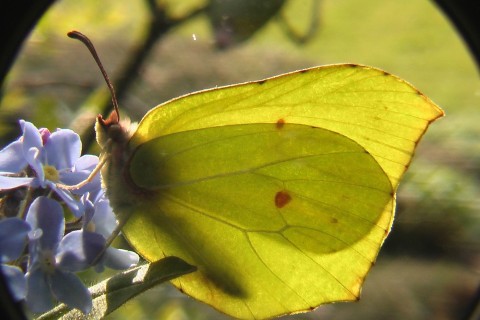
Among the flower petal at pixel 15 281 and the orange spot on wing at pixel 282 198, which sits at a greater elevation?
the flower petal at pixel 15 281

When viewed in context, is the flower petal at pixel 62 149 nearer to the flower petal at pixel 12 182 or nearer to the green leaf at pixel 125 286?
the flower petal at pixel 12 182

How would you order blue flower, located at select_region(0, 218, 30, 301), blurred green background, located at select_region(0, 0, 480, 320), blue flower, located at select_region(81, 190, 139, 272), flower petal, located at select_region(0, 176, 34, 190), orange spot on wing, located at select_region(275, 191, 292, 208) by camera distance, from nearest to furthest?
1. blue flower, located at select_region(0, 218, 30, 301)
2. flower petal, located at select_region(0, 176, 34, 190)
3. blue flower, located at select_region(81, 190, 139, 272)
4. orange spot on wing, located at select_region(275, 191, 292, 208)
5. blurred green background, located at select_region(0, 0, 480, 320)

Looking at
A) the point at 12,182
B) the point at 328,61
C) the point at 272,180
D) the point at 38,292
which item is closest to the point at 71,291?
the point at 38,292

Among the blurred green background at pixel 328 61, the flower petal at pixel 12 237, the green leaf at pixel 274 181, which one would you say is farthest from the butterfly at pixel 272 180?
the blurred green background at pixel 328 61

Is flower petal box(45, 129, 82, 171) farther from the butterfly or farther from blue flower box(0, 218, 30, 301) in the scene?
blue flower box(0, 218, 30, 301)

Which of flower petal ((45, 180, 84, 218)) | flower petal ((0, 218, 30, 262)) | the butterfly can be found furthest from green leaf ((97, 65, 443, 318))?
flower petal ((0, 218, 30, 262))

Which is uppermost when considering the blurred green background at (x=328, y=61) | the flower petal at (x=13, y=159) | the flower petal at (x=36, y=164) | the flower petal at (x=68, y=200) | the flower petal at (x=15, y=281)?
the flower petal at (x=36, y=164)
